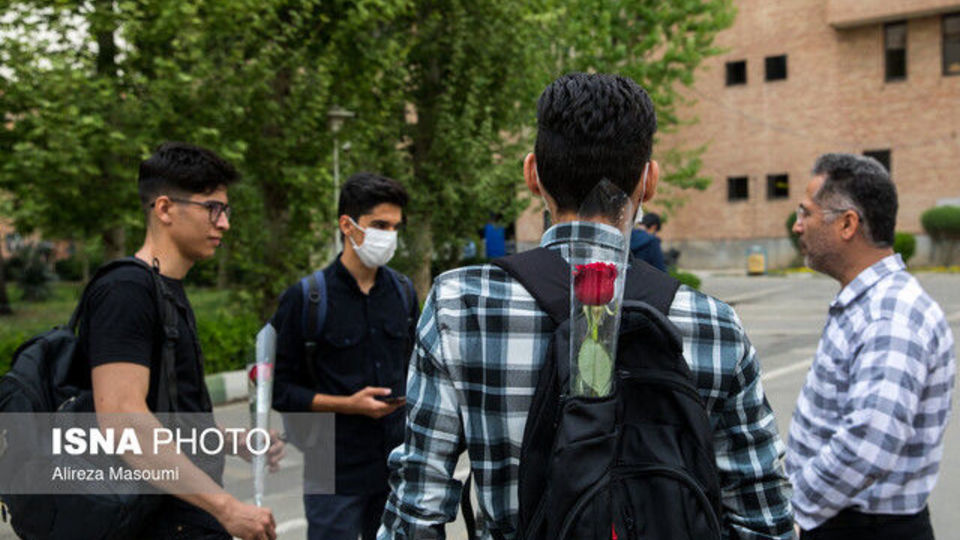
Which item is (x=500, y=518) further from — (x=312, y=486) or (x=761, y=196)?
(x=761, y=196)

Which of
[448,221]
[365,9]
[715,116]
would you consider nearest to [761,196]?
[715,116]

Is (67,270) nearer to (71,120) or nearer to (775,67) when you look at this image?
(775,67)

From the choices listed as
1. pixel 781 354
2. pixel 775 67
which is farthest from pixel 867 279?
pixel 775 67

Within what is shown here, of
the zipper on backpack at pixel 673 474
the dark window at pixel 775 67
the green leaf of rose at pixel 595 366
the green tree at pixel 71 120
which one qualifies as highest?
the dark window at pixel 775 67

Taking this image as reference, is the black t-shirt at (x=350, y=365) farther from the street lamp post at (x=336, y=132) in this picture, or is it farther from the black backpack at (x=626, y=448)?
the street lamp post at (x=336, y=132)

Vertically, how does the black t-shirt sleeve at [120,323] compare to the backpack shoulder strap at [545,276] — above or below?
below

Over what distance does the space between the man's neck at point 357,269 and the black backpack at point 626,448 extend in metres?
2.55

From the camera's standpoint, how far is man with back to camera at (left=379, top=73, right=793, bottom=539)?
1495 mm

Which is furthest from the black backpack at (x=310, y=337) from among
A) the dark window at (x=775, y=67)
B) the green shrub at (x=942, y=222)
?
the dark window at (x=775, y=67)

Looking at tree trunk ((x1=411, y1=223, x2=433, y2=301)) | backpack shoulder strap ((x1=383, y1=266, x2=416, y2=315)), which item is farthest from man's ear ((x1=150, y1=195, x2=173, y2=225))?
tree trunk ((x1=411, y1=223, x2=433, y2=301))

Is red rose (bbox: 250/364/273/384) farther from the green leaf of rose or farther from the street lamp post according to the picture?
the street lamp post

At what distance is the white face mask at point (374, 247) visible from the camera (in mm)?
3955

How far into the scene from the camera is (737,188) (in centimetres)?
3806

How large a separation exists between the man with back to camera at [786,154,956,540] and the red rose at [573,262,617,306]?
136 centimetres
